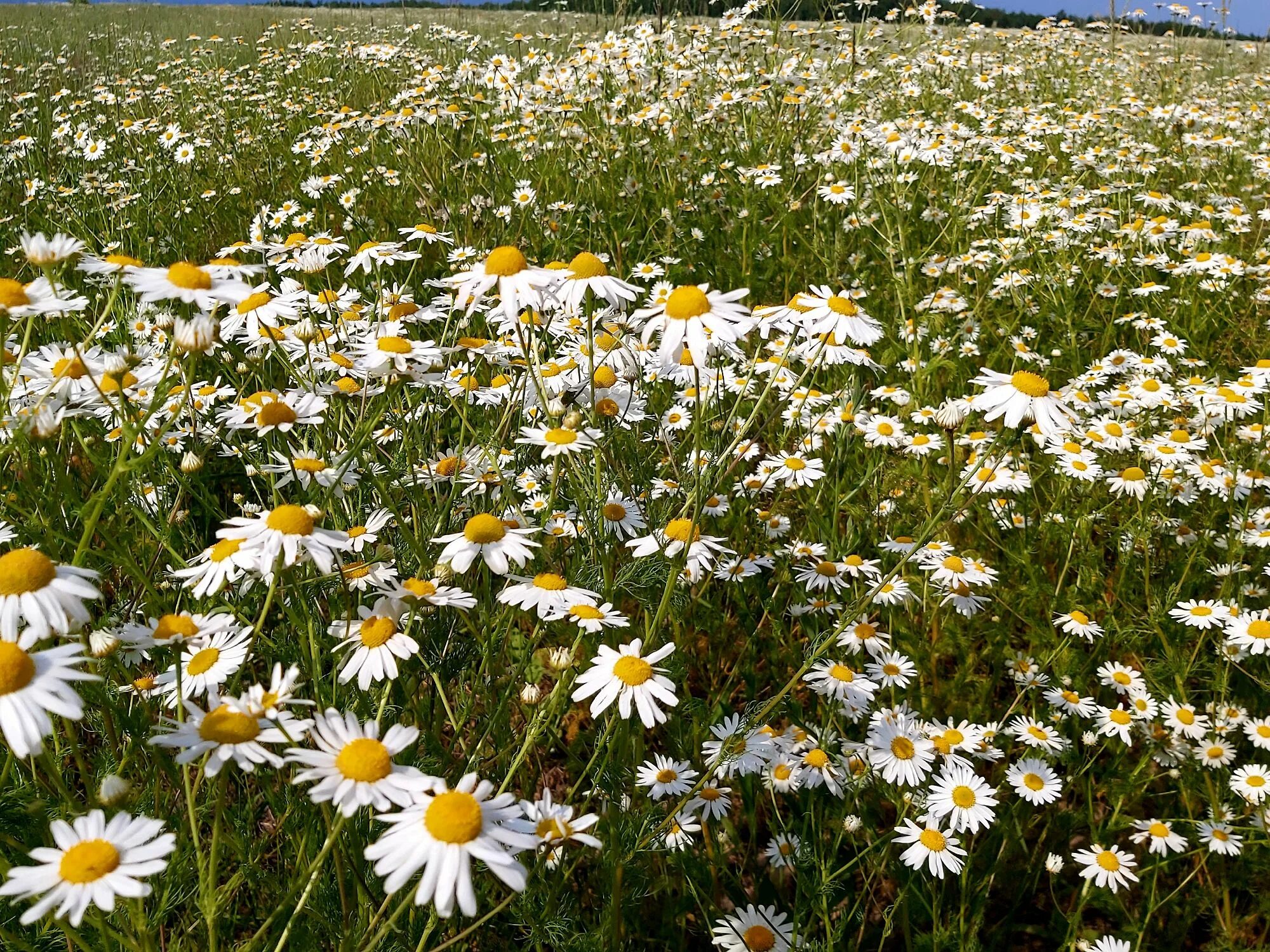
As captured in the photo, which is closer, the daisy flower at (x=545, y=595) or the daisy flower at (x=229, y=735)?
the daisy flower at (x=229, y=735)

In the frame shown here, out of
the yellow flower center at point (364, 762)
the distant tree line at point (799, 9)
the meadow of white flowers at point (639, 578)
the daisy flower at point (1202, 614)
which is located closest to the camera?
the yellow flower center at point (364, 762)

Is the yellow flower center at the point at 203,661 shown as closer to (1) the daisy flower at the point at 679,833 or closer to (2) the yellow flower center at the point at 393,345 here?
(2) the yellow flower center at the point at 393,345

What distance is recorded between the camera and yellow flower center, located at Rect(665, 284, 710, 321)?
1508 mm

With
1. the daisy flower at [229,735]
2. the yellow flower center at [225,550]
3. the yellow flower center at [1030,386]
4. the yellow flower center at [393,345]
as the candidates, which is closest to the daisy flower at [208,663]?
the yellow flower center at [225,550]

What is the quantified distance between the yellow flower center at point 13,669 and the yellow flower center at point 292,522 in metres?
0.39

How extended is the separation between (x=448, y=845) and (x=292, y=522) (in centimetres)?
57

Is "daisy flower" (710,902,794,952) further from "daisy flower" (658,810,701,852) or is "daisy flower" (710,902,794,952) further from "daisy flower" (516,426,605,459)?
"daisy flower" (516,426,605,459)

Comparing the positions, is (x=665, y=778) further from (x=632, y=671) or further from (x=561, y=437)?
(x=561, y=437)

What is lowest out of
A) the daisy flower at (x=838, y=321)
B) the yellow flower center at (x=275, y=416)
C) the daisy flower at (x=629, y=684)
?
the daisy flower at (x=629, y=684)

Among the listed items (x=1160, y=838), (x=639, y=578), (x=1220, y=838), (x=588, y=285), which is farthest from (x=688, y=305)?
(x=1220, y=838)

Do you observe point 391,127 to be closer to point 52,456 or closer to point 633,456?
point 633,456

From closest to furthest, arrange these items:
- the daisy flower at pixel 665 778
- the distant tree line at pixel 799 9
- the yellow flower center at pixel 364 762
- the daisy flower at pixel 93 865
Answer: the daisy flower at pixel 93 865
the yellow flower center at pixel 364 762
the daisy flower at pixel 665 778
the distant tree line at pixel 799 9

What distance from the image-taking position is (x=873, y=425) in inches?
114

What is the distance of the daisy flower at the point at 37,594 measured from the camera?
3.34 ft
